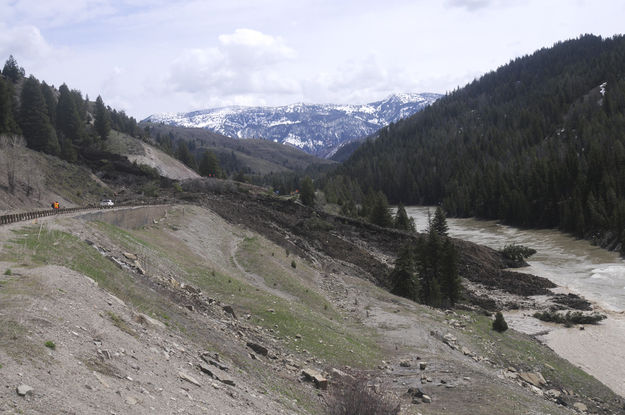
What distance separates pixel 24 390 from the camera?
8.77 m

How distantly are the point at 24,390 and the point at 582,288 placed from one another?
5708cm

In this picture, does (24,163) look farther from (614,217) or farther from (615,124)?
(615,124)

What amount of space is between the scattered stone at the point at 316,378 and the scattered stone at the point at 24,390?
34.0 ft

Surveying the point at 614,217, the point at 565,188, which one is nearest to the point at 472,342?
the point at 614,217

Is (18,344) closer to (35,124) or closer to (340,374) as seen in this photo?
(340,374)

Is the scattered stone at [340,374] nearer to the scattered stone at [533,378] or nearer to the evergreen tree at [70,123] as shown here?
the scattered stone at [533,378]

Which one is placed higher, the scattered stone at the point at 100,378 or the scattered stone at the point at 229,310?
the scattered stone at the point at 100,378

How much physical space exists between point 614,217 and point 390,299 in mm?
60606

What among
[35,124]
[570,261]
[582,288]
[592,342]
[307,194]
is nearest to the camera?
[592,342]

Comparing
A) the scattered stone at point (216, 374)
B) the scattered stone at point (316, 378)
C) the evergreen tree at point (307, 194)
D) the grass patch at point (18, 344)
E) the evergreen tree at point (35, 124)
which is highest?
the evergreen tree at point (35, 124)

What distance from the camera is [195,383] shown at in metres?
12.8

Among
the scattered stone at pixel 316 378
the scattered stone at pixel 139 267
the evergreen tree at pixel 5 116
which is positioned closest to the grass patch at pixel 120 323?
the scattered stone at pixel 316 378

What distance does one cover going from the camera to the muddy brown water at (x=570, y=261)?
164ft

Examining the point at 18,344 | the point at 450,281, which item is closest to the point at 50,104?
the point at 450,281
